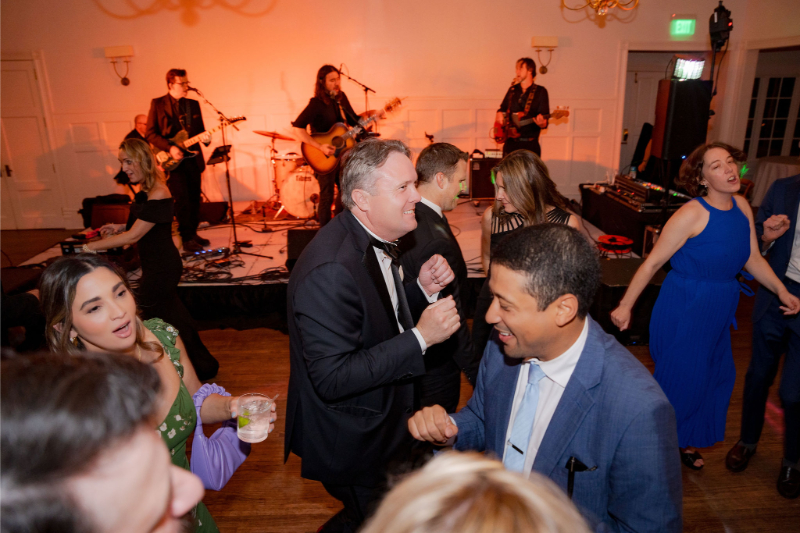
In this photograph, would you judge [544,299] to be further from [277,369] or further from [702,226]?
[277,369]

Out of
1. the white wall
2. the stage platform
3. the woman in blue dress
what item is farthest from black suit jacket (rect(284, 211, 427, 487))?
the white wall

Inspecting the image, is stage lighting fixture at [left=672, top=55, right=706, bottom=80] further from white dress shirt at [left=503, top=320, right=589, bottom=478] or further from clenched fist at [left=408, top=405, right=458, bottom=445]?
clenched fist at [left=408, top=405, right=458, bottom=445]

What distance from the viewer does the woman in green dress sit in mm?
1700

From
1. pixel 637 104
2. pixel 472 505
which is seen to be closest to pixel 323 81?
pixel 472 505

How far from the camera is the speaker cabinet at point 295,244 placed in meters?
4.79

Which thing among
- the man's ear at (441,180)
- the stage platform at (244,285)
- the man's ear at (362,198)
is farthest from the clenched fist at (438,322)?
the stage platform at (244,285)

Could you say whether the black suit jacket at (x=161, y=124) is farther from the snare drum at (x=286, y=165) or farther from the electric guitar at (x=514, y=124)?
the electric guitar at (x=514, y=124)

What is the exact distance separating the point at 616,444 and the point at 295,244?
416 cm

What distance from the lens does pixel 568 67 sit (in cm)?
877

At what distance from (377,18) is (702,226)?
730 centimetres

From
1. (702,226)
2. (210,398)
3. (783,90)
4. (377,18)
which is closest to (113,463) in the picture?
(210,398)

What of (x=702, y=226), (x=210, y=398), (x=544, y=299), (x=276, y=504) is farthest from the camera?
(x=276, y=504)

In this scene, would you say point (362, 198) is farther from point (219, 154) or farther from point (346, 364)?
point (219, 154)

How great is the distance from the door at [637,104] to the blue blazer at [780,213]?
26.3 ft
